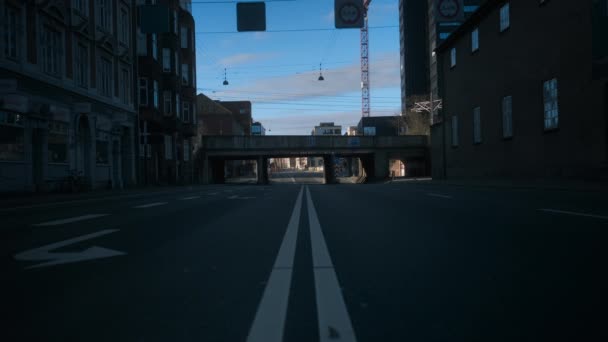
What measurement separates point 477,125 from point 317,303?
2706cm

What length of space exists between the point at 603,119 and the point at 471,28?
13738 mm

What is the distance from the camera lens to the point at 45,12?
20.0m

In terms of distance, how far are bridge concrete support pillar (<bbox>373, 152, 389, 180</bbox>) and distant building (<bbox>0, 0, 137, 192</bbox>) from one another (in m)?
32.2

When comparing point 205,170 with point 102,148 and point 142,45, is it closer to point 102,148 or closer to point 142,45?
point 142,45

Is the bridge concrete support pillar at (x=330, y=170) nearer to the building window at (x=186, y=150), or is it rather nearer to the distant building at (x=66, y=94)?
the building window at (x=186, y=150)

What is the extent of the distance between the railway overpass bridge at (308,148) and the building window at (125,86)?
20972mm

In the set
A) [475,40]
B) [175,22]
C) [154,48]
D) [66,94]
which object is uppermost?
[175,22]

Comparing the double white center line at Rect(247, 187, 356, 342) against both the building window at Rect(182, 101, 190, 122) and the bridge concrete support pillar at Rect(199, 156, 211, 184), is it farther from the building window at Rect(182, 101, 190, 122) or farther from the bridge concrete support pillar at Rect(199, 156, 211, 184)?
the bridge concrete support pillar at Rect(199, 156, 211, 184)

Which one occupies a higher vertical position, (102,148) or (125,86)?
(125,86)

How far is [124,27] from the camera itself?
30047 millimetres

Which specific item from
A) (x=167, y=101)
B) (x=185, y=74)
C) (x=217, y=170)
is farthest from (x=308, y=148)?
(x=167, y=101)

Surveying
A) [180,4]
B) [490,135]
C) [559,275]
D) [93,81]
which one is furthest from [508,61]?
[180,4]

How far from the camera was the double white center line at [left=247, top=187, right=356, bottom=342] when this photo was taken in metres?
2.53

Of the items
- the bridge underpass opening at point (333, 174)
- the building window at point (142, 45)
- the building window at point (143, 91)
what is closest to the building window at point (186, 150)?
the building window at point (143, 91)
